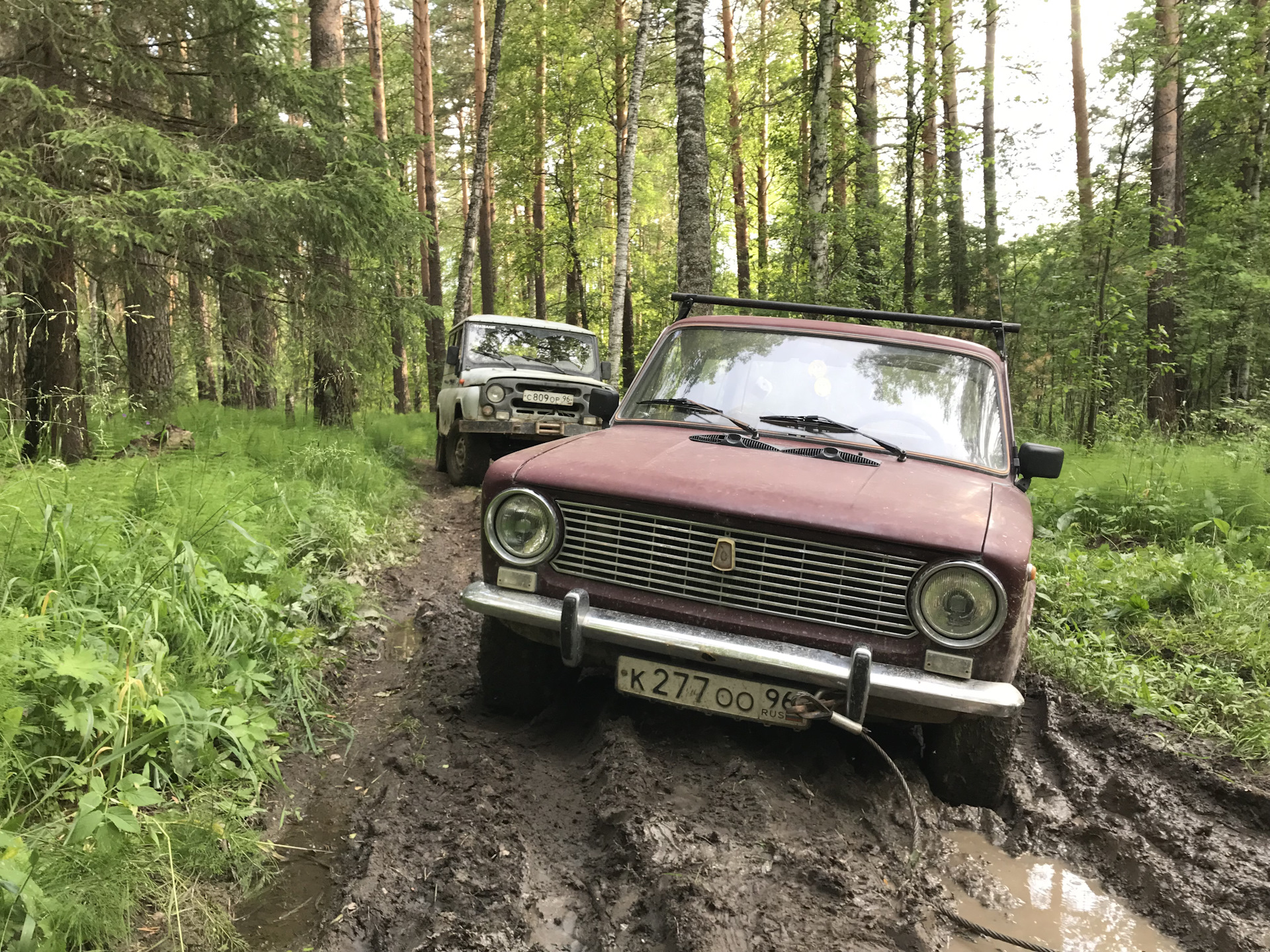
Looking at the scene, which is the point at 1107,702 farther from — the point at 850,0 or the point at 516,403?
the point at 850,0

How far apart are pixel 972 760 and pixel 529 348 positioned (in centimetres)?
786

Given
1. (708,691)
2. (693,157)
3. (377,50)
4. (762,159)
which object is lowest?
(708,691)

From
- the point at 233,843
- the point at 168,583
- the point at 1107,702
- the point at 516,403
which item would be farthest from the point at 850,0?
the point at 233,843

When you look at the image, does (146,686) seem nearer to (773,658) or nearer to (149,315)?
(773,658)

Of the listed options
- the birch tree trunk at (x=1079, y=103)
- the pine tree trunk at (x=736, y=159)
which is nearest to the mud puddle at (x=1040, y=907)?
the birch tree trunk at (x=1079, y=103)

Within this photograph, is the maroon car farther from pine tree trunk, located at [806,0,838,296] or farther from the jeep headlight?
pine tree trunk, located at [806,0,838,296]

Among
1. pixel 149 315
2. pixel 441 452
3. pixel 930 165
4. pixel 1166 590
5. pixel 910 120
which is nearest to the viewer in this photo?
pixel 1166 590

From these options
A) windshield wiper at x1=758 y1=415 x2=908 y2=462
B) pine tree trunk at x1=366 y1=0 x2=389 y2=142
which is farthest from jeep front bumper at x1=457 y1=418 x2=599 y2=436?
pine tree trunk at x1=366 y1=0 x2=389 y2=142

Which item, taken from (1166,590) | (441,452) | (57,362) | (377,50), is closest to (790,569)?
(1166,590)

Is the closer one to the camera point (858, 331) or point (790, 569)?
point (790, 569)

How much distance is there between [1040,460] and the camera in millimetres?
3320

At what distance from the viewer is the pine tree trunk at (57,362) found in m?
5.91

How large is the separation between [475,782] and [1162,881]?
2.29 metres

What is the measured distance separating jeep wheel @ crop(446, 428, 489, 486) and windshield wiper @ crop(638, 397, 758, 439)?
5.56 metres
